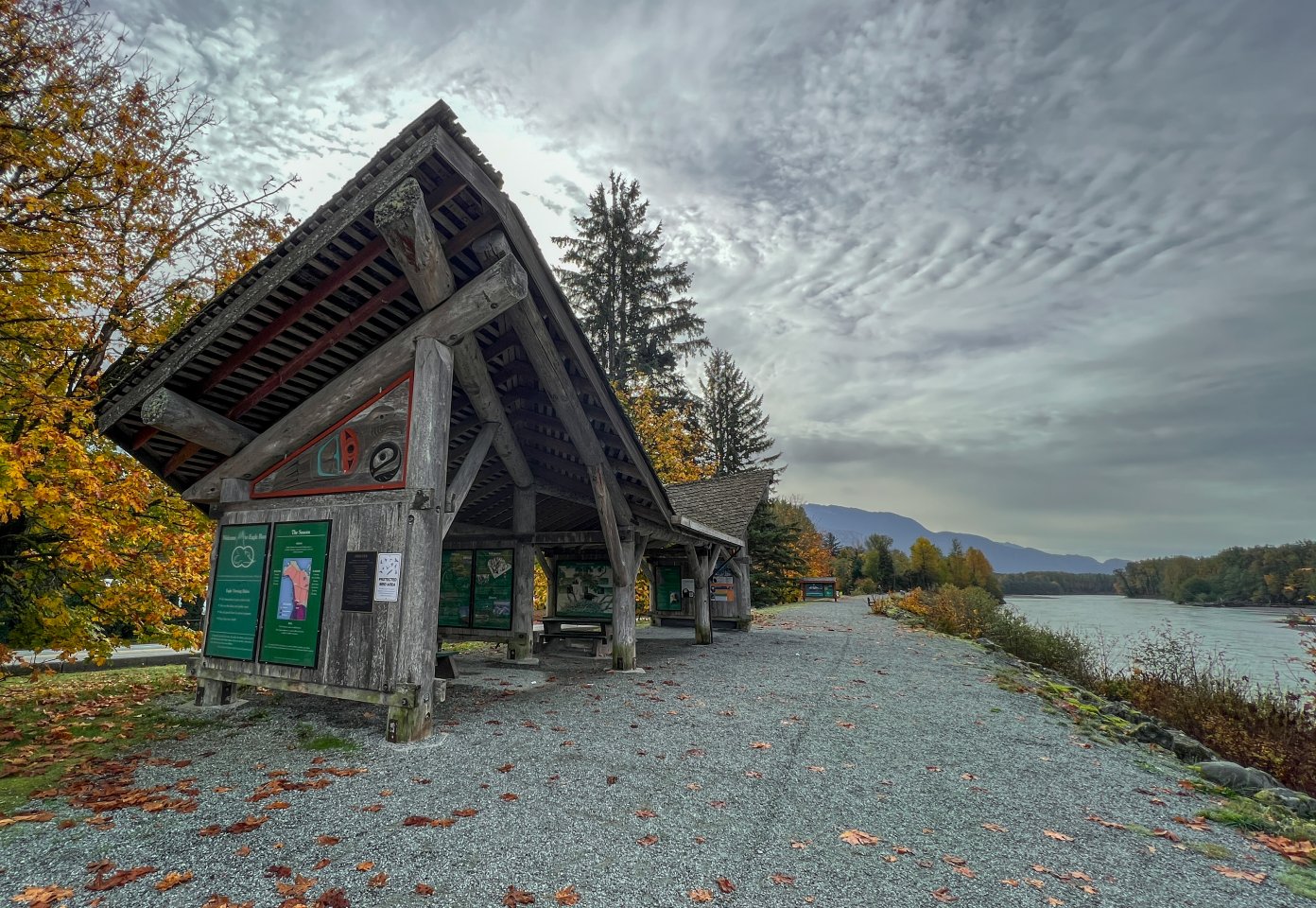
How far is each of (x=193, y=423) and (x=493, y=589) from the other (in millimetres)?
5792

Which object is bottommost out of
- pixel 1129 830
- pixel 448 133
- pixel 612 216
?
pixel 1129 830

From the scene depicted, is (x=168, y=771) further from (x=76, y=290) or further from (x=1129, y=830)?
(x=1129, y=830)

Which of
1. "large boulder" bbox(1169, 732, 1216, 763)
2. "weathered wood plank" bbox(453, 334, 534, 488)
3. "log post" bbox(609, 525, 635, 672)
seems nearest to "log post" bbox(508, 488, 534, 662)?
"weathered wood plank" bbox(453, 334, 534, 488)

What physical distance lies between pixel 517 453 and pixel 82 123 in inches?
A: 268

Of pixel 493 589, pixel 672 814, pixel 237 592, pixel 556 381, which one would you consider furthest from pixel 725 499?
pixel 672 814

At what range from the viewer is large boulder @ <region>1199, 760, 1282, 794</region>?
5.37 metres

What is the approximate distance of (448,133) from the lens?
5.36 meters

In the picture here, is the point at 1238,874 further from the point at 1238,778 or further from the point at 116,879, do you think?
the point at 116,879

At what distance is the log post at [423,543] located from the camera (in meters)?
5.70

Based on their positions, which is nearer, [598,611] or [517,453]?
[517,453]

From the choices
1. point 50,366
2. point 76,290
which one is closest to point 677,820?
point 76,290

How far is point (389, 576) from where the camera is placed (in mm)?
5871

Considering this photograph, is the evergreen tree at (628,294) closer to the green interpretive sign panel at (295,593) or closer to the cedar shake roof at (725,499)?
the cedar shake roof at (725,499)

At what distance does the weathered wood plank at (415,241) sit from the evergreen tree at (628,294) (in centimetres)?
2196
